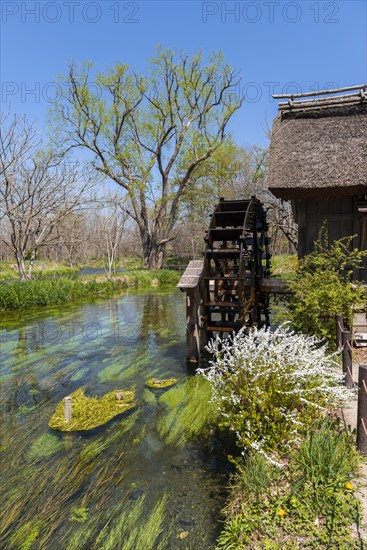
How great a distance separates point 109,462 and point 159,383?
8.74 ft

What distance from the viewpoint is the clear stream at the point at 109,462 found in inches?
135

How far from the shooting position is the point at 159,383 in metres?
7.20

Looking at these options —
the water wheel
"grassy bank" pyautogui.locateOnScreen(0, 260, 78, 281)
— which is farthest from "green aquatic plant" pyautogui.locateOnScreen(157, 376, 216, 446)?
"grassy bank" pyautogui.locateOnScreen(0, 260, 78, 281)

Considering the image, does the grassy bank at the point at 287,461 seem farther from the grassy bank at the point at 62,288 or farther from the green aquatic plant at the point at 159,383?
the grassy bank at the point at 62,288

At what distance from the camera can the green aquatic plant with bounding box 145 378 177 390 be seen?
711cm

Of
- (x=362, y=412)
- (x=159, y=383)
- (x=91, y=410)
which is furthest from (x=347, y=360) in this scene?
(x=91, y=410)

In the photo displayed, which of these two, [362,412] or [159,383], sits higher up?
[362,412]

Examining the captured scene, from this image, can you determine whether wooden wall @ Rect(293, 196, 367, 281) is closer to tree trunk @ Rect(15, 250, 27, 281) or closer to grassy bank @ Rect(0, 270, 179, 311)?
grassy bank @ Rect(0, 270, 179, 311)

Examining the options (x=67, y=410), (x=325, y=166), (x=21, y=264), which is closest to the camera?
(x=67, y=410)

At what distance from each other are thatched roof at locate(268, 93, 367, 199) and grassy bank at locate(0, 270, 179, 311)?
10980 mm

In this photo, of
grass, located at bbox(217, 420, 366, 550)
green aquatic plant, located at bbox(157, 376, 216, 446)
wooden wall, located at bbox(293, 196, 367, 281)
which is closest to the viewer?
grass, located at bbox(217, 420, 366, 550)

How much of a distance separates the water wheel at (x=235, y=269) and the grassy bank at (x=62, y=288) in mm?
8682

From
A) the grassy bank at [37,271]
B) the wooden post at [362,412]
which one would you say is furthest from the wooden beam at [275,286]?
the grassy bank at [37,271]

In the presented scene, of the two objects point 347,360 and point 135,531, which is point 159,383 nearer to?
point 347,360
